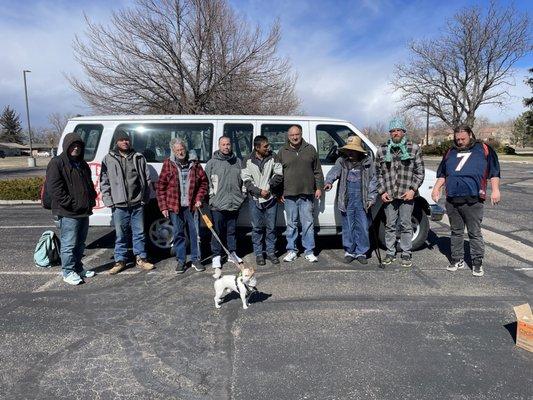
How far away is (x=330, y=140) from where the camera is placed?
589 centimetres

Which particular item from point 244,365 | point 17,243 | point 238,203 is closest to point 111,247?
point 17,243

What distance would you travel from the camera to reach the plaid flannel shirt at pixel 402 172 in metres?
5.15

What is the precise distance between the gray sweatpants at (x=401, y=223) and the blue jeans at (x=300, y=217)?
3.52 feet

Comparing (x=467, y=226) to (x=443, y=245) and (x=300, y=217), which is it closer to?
(x=443, y=245)

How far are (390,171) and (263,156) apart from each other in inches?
67.8

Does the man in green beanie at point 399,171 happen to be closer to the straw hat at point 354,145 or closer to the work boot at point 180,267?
the straw hat at point 354,145

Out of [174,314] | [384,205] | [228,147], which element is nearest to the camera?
[174,314]

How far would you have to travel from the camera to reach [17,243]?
6879 mm

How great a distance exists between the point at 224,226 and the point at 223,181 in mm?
669

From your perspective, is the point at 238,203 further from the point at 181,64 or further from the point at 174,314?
the point at 181,64

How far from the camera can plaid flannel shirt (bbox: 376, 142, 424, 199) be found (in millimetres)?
5148

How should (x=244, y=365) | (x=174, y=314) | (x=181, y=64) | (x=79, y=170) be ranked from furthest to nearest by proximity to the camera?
1. (x=181, y=64)
2. (x=79, y=170)
3. (x=174, y=314)
4. (x=244, y=365)

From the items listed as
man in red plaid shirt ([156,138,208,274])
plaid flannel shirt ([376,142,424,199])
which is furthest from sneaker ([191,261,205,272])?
plaid flannel shirt ([376,142,424,199])

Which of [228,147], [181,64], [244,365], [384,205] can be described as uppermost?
[181,64]
